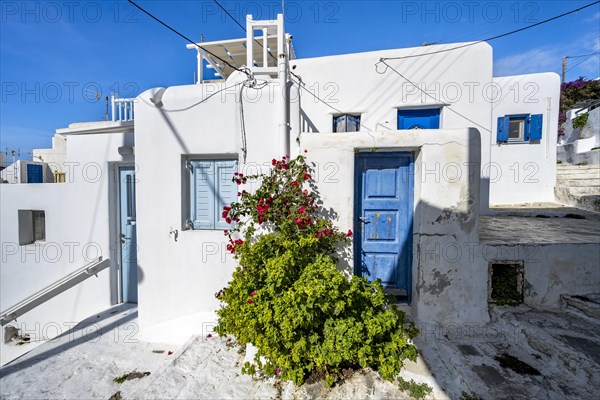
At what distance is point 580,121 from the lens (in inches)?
546

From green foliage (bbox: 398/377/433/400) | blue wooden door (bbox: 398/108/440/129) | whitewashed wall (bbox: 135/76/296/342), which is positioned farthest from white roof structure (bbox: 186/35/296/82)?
green foliage (bbox: 398/377/433/400)

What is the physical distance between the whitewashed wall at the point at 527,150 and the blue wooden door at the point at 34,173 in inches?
576

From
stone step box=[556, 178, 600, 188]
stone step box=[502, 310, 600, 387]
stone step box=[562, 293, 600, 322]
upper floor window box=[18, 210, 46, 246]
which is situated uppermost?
stone step box=[556, 178, 600, 188]

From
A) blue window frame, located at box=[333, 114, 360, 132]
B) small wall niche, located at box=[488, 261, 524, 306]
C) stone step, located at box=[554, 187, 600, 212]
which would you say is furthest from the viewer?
blue window frame, located at box=[333, 114, 360, 132]

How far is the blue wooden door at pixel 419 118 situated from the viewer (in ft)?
25.8

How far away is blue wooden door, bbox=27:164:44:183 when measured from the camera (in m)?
7.63

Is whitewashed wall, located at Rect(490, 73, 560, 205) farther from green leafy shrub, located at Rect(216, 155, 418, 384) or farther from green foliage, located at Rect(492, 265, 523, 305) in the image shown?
green leafy shrub, located at Rect(216, 155, 418, 384)

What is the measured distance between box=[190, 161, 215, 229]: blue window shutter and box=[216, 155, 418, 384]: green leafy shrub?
56.3 inches

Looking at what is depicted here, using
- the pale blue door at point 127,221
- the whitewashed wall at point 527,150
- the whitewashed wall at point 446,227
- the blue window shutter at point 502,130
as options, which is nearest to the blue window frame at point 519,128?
the blue window shutter at point 502,130

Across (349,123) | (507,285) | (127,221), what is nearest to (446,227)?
(507,285)

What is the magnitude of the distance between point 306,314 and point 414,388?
4.29ft

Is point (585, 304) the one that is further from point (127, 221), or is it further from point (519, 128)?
point (519, 128)

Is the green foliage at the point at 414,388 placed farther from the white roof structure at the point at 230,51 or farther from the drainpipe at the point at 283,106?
the white roof structure at the point at 230,51

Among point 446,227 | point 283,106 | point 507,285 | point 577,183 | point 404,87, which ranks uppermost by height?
point 404,87
